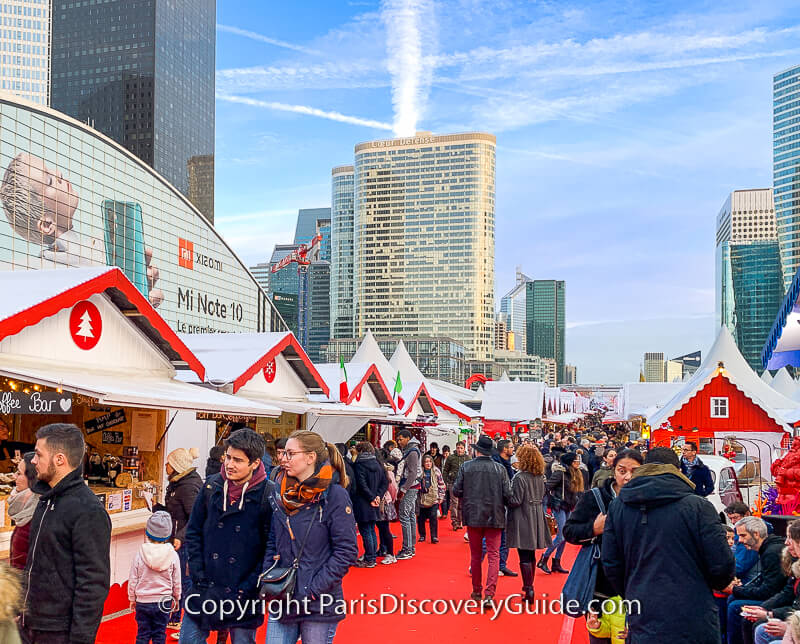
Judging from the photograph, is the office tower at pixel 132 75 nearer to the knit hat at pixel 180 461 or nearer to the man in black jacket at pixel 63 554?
the knit hat at pixel 180 461

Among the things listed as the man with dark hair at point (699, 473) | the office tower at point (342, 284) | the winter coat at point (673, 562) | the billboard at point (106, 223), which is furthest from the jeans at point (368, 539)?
the office tower at point (342, 284)

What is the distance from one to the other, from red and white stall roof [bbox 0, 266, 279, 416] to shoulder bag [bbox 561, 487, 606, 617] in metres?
4.32

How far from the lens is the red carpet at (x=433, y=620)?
7066mm

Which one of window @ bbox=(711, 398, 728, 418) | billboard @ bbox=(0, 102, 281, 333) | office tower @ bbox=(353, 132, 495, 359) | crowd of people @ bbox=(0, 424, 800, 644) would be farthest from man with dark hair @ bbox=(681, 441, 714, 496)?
office tower @ bbox=(353, 132, 495, 359)

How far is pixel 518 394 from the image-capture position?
1465 inches

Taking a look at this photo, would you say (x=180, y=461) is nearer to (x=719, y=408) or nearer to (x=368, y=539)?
(x=368, y=539)

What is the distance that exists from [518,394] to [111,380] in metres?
30.2

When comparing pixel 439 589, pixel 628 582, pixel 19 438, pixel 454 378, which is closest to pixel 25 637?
pixel 628 582

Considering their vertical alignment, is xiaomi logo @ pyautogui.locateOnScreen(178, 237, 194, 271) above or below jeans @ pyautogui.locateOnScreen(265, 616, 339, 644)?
above

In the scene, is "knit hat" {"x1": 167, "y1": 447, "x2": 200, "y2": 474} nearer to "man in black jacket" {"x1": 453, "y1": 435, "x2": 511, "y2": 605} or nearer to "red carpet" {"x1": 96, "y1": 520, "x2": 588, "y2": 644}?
"red carpet" {"x1": 96, "y1": 520, "x2": 588, "y2": 644}

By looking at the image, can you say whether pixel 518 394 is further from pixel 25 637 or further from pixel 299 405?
pixel 25 637

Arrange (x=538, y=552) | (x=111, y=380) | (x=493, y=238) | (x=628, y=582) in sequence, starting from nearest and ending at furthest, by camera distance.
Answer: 1. (x=628, y=582)
2. (x=111, y=380)
3. (x=538, y=552)
4. (x=493, y=238)

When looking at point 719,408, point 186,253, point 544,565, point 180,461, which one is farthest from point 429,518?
point 186,253

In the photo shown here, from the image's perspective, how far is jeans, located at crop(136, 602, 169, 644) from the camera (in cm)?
552
